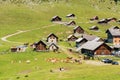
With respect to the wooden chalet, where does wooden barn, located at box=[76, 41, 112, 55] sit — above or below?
below

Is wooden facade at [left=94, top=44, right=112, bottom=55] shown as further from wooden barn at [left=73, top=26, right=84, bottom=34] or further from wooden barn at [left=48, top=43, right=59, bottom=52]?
wooden barn at [left=73, top=26, right=84, bottom=34]

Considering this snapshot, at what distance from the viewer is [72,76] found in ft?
287

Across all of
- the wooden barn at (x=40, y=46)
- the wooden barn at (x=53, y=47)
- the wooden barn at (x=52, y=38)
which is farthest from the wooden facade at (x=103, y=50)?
the wooden barn at (x=52, y=38)

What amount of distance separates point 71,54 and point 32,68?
2644 centimetres

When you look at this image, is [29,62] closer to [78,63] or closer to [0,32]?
[78,63]

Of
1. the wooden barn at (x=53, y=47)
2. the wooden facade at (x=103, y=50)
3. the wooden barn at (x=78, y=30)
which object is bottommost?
the wooden facade at (x=103, y=50)

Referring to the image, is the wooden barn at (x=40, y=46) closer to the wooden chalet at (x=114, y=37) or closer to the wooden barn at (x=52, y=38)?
the wooden barn at (x=52, y=38)

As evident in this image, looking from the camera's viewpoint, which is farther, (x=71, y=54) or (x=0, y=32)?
(x=0, y=32)

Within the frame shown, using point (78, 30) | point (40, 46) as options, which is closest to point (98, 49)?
point (40, 46)

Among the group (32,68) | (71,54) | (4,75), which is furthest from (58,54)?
(4,75)

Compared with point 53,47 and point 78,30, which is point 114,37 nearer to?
point 78,30

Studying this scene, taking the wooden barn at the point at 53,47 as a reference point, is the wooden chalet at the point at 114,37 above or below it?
above

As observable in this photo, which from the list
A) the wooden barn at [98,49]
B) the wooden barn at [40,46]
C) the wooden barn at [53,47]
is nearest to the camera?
the wooden barn at [98,49]

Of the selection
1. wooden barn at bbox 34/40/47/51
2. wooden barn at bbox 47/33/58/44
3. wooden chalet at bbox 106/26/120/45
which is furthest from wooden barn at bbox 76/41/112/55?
wooden chalet at bbox 106/26/120/45
